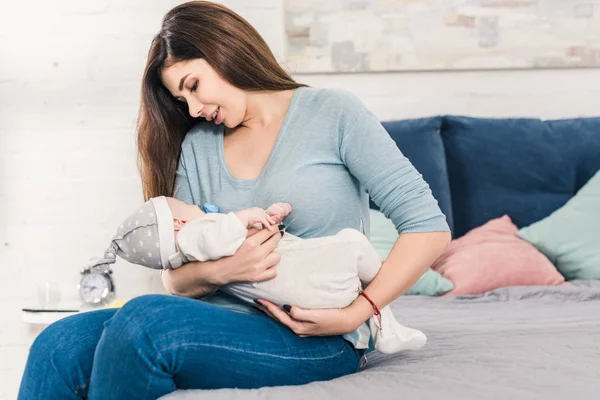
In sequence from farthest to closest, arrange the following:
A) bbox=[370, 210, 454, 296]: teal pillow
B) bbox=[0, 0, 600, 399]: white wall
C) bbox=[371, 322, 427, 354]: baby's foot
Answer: bbox=[0, 0, 600, 399]: white wall, bbox=[370, 210, 454, 296]: teal pillow, bbox=[371, 322, 427, 354]: baby's foot

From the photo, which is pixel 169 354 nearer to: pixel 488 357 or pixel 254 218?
pixel 254 218

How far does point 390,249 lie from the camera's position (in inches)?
90.3

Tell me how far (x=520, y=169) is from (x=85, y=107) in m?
1.62

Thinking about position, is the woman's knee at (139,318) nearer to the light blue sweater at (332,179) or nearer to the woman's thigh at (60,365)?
the woman's thigh at (60,365)

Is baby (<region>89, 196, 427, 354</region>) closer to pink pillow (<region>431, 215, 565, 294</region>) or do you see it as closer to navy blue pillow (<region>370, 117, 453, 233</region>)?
pink pillow (<region>431, 215, 565, 294</region>)

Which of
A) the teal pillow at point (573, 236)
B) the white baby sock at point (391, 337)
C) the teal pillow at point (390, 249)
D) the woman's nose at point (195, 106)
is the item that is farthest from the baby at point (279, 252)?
the teal pillow at point (573, 236)

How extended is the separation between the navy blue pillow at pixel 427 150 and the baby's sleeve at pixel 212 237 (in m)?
1.23

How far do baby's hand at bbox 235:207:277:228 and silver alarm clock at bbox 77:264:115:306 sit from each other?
1.41 metres

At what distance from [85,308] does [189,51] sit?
136 cm

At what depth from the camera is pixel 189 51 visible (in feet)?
5.30

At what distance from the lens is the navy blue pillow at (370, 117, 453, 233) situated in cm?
261

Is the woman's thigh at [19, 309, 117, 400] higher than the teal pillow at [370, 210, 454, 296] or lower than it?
higher

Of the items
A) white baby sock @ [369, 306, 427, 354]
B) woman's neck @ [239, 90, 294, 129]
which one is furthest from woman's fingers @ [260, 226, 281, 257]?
woman's neck @ [239, 90, 294, 129]

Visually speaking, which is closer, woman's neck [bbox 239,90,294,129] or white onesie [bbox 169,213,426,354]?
white onesie [bbox 169,213,426,354]
